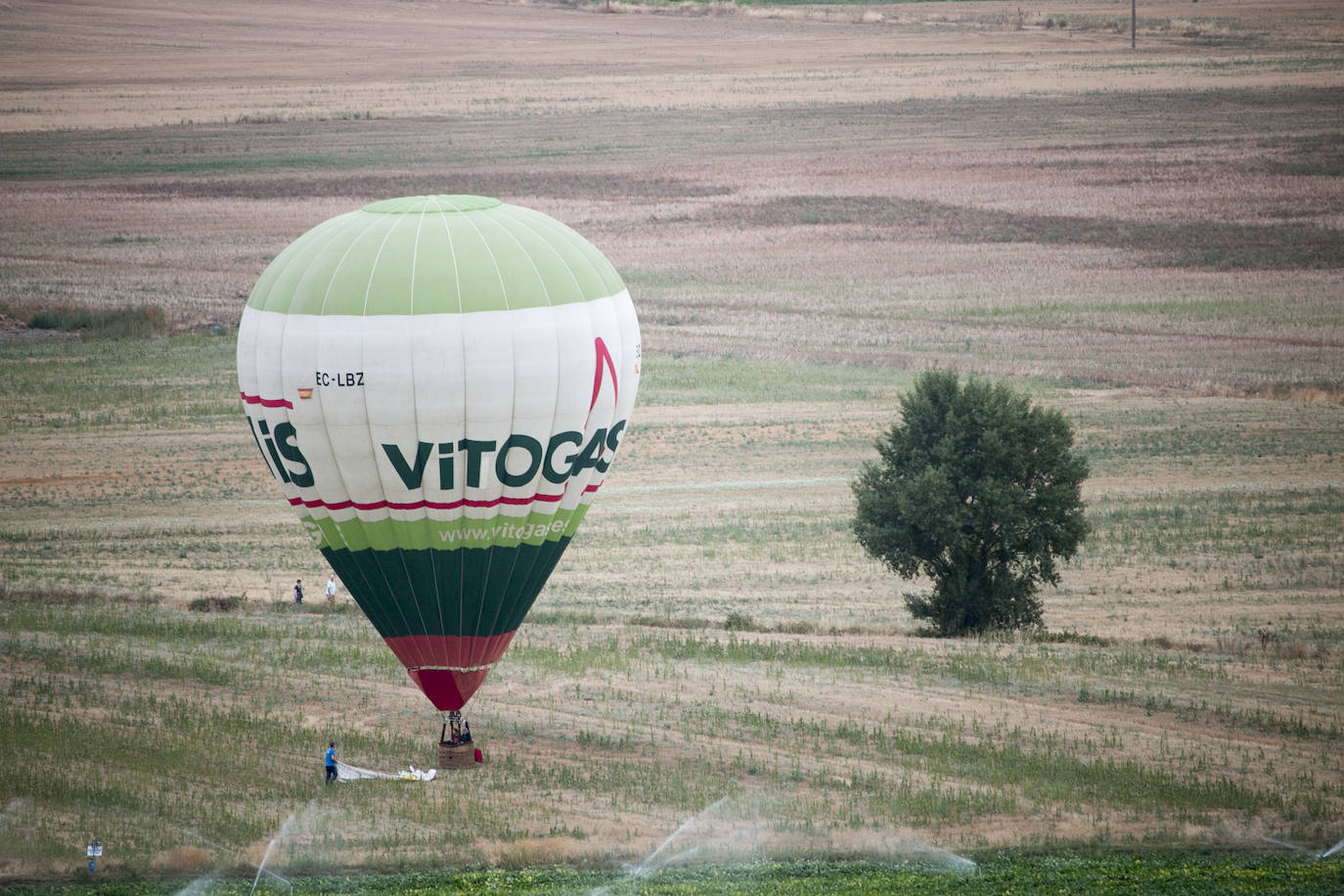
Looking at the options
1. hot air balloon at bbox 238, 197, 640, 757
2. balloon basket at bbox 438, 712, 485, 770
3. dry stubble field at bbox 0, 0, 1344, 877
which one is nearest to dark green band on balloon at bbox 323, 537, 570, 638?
hot air balloon at bbox 238, 197, 640, 757

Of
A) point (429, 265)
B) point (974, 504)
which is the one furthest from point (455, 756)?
point (974, 504)

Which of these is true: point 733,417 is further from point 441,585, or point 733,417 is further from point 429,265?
point 429,265

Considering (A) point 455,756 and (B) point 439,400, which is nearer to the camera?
(B) point 439,400

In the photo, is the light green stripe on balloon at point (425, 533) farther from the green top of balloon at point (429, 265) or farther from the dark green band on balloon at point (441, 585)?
the green top of balloon at point (429, 265)

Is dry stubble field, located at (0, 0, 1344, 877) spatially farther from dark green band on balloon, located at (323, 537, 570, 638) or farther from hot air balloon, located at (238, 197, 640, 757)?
hot air balloon, located at (238, 197, 640, 757)

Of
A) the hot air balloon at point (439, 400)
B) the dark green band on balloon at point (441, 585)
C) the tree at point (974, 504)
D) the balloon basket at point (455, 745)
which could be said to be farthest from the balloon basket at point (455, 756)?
the tree at point (974, 504)

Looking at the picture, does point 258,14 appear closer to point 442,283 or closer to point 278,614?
point 278,614

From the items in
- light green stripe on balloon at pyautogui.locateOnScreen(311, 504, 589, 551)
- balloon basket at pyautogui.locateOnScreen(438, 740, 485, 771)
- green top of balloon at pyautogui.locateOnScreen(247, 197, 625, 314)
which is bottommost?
balloon basket at pyautogui.locateOnScreen(438, 740, 485, 771)
